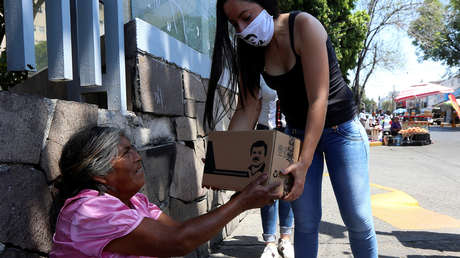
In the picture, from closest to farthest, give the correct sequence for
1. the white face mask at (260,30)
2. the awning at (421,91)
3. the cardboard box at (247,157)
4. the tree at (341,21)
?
the cardboard box at (247,157) → the white face mask at (260,30) → the tree at (341,21) → the awning at (421,91)

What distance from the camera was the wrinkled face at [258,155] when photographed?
1422mm

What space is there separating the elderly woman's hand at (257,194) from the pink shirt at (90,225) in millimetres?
383

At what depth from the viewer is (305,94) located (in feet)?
5.98

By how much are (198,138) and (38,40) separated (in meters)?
1.39

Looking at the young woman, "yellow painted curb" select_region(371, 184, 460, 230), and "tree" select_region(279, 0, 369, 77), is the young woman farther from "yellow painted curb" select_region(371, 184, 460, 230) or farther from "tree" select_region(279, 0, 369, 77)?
"tree" select_region(279, 0, 369, 77)

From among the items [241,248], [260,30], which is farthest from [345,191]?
[241,248]

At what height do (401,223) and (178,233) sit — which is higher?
(178,233)

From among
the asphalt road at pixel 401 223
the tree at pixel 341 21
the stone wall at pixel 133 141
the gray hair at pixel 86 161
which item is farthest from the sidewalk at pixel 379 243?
the tree at pixel 341 21

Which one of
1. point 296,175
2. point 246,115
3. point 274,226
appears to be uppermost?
point 246,115

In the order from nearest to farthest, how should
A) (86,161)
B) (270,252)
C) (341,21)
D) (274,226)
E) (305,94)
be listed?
(86,161), (305,94), (270,252), (274,226), (341,21)

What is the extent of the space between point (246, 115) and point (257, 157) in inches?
24.8

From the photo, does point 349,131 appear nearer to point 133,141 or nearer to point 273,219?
point 133,141

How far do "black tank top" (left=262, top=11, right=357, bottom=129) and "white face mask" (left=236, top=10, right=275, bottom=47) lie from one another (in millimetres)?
112

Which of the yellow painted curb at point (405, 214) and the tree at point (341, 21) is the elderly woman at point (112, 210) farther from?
the tree at point (341, 21)
